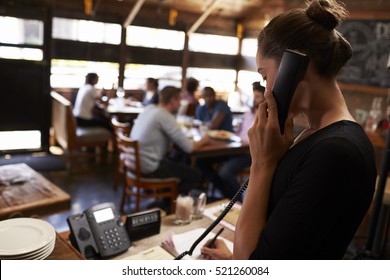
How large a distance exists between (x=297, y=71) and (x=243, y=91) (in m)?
7.56

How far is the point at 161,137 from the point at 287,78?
238 centimetres

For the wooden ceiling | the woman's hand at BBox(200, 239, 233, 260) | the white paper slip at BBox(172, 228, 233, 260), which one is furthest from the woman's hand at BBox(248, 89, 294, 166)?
the wooden ceiling

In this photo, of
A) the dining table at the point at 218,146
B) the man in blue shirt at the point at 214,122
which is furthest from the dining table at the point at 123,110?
the dining table at the point at 218,146

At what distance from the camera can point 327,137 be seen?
0.68 meters

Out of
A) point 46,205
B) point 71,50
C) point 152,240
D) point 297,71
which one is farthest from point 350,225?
point 71,50

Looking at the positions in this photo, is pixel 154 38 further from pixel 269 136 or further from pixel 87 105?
pixel 269 136

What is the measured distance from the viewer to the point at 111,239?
1168 mm

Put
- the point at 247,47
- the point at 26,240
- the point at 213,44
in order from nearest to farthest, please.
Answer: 1. the point at 26,240
2. the point at 213,44
3. the point at 247,47

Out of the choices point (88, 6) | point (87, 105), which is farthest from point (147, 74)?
point (87, 105)

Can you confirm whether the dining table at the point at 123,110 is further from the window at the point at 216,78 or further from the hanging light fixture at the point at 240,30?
the hanging light fixture at the point at 240,30

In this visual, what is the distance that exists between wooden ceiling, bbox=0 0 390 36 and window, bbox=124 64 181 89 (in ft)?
2.68

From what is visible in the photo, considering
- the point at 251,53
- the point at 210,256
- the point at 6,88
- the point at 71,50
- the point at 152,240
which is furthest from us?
the point at 251,53

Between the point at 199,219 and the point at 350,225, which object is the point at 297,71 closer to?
the point at 350,225

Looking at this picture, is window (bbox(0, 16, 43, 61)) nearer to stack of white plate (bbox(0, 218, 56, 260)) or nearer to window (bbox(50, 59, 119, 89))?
window (bbox(50, 59, 119, 89))
